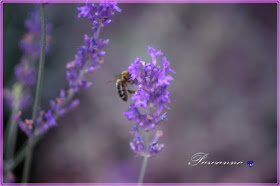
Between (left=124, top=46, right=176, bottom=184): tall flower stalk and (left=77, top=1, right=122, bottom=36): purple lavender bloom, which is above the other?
(left=77, top=1, right=122, bottom=36): purple lavender bloom

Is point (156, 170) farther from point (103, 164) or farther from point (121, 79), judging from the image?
point (121, 79)

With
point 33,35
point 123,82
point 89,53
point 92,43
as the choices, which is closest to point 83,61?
point 89,53

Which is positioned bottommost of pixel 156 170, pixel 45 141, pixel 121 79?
pixel 156 170

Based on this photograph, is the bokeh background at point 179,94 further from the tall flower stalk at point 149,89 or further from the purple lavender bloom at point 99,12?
the purple lavender bloom at point 99,12

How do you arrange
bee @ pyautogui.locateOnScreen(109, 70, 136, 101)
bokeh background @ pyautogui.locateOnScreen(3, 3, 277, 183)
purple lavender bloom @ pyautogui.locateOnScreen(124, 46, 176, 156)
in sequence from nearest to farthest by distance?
purple lavender bloom @ pyautogui.locateOnScreen(124, 46, 176, 156) < bee @ pyautogui.locateOnScreen(109, 70, 136, 101) < bokeh background @ pyautogui.locateOnScreen(3, 3, 277, 183)

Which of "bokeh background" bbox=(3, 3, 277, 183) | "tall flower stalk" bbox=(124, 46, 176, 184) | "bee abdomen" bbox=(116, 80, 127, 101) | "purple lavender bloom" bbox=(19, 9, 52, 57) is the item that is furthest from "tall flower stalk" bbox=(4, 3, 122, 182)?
"bokeh background" bbox=(3, 3, 277, 183)

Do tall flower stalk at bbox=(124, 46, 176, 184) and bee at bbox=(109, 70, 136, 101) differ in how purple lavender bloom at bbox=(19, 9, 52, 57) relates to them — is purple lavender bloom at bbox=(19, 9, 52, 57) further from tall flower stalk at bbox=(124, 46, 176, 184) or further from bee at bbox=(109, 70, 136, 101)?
tall flower stalk at bbox=(124, 46, 176, 184)

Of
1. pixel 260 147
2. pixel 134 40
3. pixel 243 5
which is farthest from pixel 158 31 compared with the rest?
pixel 260 147

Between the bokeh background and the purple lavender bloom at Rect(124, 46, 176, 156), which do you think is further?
the bokeh background

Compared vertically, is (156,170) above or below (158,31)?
below
